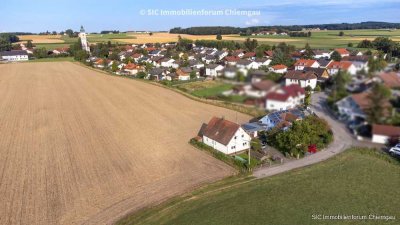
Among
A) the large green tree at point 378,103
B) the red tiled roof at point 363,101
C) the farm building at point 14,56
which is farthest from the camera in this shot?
the farm building at point 14,56

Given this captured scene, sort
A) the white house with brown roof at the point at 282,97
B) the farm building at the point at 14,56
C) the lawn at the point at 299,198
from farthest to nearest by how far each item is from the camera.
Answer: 1. the farm building at the point at 14,56
2. the lawn at the point at 299,198
3. the white house with brown roof at the point at 282,97

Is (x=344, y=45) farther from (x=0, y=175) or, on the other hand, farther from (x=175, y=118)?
(x=0, y=175)

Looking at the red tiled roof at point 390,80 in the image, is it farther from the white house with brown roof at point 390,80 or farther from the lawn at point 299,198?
the lawn at point 299,198

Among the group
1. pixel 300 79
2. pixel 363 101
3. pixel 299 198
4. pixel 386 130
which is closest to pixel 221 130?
pixel 299 198

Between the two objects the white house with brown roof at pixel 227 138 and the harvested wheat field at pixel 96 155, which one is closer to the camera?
the harvested wheat field at pixel 96 155

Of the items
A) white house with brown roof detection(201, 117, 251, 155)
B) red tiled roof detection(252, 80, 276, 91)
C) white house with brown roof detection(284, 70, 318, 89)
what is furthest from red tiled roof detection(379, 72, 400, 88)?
white house with brown roof detection(201, 117, 251, 155)

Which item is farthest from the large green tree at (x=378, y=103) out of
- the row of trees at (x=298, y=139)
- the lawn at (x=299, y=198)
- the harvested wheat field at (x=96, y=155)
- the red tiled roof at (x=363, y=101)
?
the row of trees at (x=298, y=139)

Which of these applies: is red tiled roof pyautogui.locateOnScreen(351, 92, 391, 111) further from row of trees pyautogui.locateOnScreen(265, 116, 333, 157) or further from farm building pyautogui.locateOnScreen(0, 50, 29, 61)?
farm building pyautogui.locateOnScreen(0, 50, 29, 61)

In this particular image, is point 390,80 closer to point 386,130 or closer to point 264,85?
point 386,130
